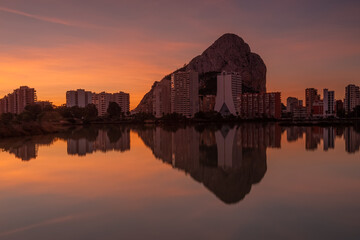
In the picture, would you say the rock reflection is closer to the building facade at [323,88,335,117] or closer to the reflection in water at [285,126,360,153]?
the reflection in water at [285,126,360,153]

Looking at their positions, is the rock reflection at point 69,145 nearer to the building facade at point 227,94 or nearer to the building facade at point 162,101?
the building facade at point 162,101

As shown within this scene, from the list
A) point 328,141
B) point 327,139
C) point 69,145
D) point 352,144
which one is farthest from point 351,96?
point 69,145

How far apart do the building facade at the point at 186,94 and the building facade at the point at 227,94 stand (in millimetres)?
17667

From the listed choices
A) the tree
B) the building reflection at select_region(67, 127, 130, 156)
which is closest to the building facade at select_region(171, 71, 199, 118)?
the tree

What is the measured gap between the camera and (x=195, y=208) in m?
9.62

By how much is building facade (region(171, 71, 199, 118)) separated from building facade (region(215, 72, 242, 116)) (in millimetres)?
17667

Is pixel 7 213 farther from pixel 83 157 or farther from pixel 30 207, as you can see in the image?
pixel 83 157

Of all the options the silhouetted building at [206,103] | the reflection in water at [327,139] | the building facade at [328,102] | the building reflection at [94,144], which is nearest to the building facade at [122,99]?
the silhouetted building at [206,103]

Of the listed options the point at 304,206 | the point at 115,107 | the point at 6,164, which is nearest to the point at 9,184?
the point at 6,164

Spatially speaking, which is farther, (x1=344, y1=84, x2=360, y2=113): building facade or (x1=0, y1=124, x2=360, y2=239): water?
(x1=344, y1=84, x2=360, y2=113): building facade

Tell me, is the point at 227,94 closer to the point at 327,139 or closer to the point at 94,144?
the point at 327,139

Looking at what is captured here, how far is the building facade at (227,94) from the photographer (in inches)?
6122

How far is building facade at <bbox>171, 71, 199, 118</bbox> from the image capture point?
469 feet

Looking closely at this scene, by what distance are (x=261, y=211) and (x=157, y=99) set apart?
152 meters
